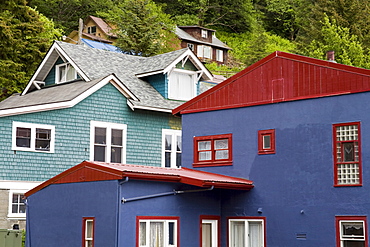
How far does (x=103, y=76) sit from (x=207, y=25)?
68760 mm

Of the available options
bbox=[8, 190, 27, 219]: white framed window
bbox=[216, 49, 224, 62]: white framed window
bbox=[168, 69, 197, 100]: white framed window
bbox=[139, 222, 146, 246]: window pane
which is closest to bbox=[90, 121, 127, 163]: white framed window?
bbox=[8, 190, 27, 219]: white framed window

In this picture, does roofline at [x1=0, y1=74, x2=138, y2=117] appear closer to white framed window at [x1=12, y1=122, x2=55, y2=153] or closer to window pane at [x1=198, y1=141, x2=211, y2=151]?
white framed window at [x1=12, y1=122, x2=55, y2=153]

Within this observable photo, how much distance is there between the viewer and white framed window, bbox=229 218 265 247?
76.1 feet

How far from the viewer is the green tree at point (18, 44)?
42906 mm

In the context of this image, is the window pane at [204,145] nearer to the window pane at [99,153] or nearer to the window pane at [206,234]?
the window pane at [206,234]

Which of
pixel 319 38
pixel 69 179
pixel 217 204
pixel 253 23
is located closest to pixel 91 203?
pixel 69 179

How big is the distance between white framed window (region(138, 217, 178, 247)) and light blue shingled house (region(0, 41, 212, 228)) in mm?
9402

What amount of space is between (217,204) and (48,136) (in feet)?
31.2

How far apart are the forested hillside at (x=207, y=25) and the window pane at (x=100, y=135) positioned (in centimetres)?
1406

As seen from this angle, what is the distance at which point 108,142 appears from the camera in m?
31.6

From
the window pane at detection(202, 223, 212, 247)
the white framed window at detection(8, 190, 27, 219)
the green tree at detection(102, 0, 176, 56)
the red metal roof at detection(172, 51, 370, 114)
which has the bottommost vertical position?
the window pane at detection(202, 223, 212, 247)

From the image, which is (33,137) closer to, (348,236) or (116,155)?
(116,155)

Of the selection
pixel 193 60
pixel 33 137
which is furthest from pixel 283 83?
pixel 193 60

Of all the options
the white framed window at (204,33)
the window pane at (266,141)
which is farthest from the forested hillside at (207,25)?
the window pane at (266,141)
